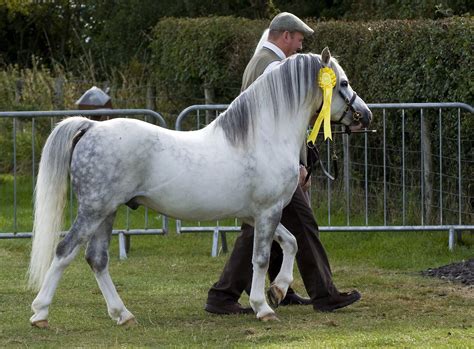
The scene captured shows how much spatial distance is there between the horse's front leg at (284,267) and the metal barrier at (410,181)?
3.33 m

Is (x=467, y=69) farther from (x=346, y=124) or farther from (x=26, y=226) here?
→ (x=26, y=226)

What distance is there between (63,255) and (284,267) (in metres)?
1.64

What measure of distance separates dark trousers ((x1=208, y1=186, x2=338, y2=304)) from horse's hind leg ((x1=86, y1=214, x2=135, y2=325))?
97 centimetres

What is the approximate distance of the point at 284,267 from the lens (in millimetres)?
9102

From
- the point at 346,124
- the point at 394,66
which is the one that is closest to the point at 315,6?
the point at 394,66

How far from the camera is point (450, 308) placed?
9461 mm

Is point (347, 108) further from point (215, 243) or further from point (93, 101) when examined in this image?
point (93, 101)

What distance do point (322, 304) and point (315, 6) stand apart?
49.5 feet

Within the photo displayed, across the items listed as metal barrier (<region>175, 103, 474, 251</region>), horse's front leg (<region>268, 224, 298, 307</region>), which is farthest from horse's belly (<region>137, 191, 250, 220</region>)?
metal barrier (<region>175, 103, 474, 251</region>)

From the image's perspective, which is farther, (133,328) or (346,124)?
(346,124)

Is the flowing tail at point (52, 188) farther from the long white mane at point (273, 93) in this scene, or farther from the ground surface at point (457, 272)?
the ground surface at point (457, 272)

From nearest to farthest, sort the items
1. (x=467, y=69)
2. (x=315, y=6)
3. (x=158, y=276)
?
(x=158, y=276) → (x=467, y=69) → (x=315, y=6)

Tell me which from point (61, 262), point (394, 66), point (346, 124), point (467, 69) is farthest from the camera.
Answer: point (394, 66)

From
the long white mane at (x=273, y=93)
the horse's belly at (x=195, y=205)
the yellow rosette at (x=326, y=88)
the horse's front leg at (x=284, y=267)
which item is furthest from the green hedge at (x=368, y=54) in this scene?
the horse's belly at (x=195, y=205)
